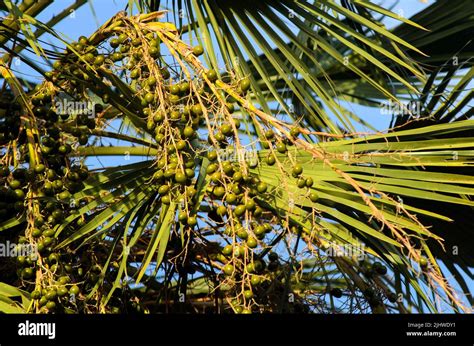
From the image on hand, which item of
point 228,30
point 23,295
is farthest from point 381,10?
point 23,295

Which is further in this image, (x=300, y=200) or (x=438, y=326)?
(x=438, y=326)

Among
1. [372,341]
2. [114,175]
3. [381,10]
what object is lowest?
[372,341]

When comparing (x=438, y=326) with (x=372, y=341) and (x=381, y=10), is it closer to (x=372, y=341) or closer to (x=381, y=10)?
(x=372, y=341)

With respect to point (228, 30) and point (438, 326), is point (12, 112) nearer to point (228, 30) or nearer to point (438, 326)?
point (228, 30)

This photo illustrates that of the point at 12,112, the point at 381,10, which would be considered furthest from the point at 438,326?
the point at 12,112

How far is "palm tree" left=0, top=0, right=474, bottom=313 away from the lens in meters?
2.60

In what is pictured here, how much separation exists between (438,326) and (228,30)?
55.6 inches

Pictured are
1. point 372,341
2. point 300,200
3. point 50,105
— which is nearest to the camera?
point 300,200

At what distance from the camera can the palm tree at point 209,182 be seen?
260 cm

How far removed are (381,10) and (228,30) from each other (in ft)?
2.12

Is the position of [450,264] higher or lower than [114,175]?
lower

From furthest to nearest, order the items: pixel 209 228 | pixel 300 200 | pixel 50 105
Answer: pixel 209 228
pixel 50 105
pixel 300 200

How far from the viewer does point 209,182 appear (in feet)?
9.36

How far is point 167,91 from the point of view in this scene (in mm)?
2754
